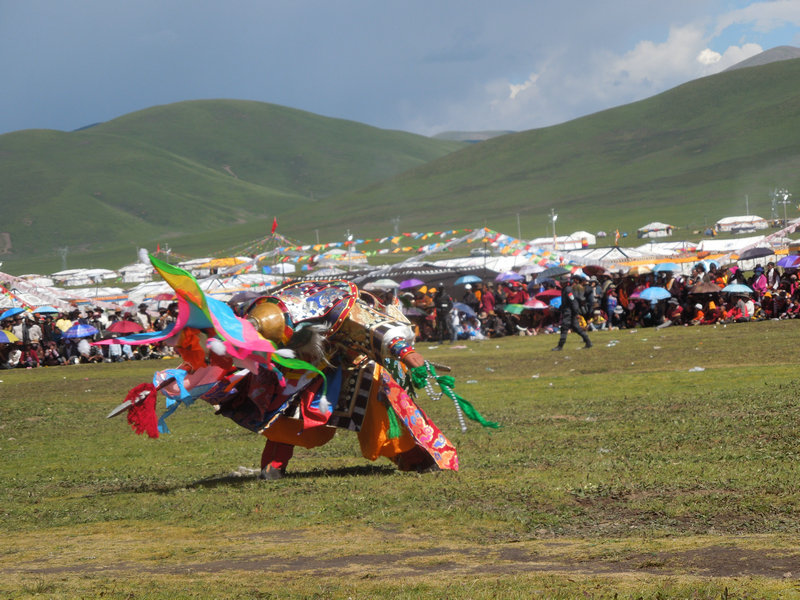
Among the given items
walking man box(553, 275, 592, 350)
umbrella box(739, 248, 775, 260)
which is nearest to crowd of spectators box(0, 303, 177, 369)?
walking man box(553, 275, 592, 350)

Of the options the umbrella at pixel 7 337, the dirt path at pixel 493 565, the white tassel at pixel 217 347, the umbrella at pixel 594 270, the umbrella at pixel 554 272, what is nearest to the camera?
the dirt path at pixel 493 565

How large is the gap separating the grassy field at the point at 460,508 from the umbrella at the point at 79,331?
1725 cm

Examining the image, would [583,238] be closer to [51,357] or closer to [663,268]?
[663,268]

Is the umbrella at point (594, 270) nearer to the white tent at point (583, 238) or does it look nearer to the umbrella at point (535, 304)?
the umbrella at point (535, 304)

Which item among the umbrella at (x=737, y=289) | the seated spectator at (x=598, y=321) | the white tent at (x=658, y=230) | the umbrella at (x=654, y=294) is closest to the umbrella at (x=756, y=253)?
the seated spectator at (x=598, y=321)

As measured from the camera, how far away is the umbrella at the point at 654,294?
2827 centimetres

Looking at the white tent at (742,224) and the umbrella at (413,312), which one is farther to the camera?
the white tent at (742,224)

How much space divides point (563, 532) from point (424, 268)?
3508 centimetres

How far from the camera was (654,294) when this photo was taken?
92.9 ft

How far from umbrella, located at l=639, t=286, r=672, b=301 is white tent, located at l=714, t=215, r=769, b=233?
251 feet

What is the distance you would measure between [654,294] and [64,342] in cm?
1918

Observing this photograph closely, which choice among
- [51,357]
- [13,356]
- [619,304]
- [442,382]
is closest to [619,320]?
[619,304]

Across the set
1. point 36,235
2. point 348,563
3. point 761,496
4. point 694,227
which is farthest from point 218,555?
point 36,235

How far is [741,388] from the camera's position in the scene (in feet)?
44.1
